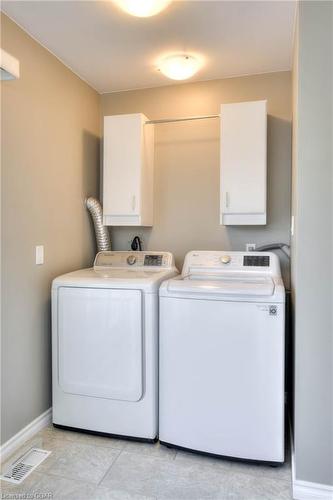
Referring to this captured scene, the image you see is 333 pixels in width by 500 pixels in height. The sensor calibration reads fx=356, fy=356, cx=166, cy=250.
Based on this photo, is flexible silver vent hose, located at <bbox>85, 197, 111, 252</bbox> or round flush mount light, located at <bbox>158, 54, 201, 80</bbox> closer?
→ round flush mount light, located at <bbox>158, 54, 201, 80</bbox>

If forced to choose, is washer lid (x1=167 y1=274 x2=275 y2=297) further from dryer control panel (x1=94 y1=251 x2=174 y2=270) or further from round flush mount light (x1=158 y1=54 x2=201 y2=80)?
round flush mount light (x1=158 y1=54 x2=201 y2=80)

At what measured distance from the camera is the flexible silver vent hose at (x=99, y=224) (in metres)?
2.92

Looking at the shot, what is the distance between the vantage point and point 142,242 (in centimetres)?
308

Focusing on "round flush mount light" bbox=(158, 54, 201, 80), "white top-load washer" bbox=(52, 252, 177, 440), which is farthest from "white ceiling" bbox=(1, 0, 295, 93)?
"white top-load washer" bbox=(52, 252, 177, 440)

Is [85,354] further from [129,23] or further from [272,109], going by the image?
[272,109]

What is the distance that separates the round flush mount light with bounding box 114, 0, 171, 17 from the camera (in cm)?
182

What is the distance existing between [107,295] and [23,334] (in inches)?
22.6

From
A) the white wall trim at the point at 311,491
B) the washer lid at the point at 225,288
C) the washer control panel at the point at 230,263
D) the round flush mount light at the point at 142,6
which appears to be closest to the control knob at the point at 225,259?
the washer control panel at the point at 230,263

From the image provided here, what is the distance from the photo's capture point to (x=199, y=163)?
9.65ft

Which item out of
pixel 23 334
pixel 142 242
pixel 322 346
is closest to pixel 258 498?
pixel 322 346

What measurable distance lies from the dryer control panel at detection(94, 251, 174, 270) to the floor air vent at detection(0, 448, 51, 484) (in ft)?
4.19

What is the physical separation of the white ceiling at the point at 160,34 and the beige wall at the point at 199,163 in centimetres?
16

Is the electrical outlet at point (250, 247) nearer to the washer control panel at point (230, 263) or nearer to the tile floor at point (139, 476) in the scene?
the washer control panel at point (230, 263)

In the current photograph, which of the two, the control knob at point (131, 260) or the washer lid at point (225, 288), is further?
the control knob at point (131, 260)
